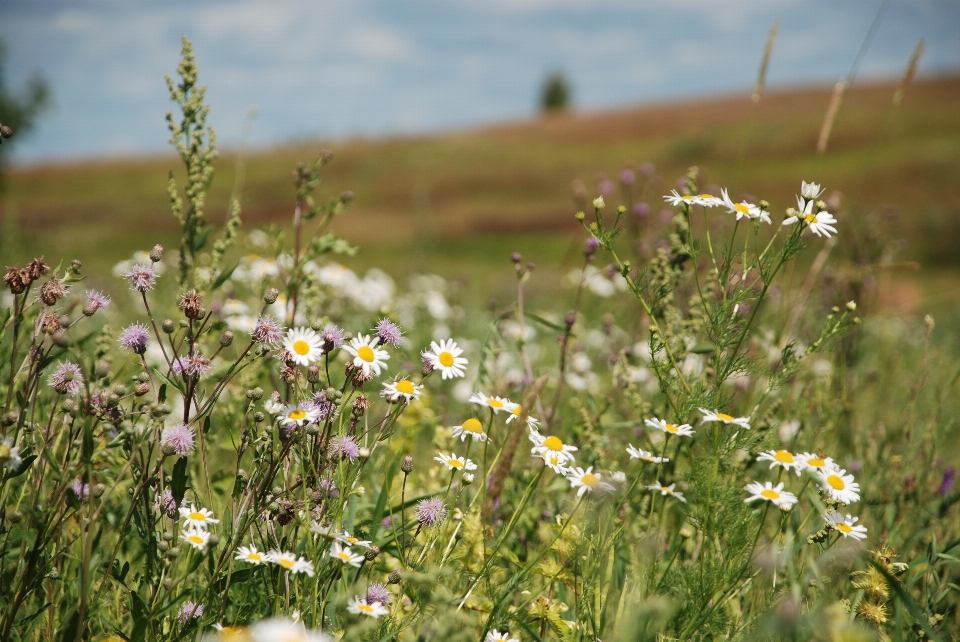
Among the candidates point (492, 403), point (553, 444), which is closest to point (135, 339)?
point (492, 403)

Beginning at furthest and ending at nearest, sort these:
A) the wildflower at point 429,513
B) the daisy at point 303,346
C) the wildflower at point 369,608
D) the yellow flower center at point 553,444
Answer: the yellow flower center at point 553,444
the wildflower at point 429,513
the daisy at point 303,346
the wildflower at point 369,608

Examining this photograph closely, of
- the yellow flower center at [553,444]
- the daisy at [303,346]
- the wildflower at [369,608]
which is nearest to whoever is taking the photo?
the wildflower at [369,608]

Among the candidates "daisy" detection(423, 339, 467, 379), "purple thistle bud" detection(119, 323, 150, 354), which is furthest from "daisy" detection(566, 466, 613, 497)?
"purple thistle bud" detection(119, 323, 150, 354)

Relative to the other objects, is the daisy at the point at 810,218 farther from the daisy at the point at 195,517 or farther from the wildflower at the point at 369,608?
the daisy at the point at 195,517

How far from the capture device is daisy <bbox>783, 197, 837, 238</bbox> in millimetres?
1297

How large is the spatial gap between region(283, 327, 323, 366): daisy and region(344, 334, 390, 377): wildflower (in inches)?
2.0

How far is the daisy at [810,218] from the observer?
130 cm

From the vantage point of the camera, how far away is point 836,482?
1.31m

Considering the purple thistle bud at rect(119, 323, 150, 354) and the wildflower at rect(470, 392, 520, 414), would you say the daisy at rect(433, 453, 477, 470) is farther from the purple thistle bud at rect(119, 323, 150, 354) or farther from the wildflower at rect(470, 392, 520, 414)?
the purple thistle bud at rect(119, 323, 150, 354)

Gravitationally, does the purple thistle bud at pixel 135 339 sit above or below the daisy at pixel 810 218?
below

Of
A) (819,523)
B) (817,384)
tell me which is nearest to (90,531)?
(819,523)

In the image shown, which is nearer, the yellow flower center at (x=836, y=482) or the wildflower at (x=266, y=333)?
the wildflower at (x=266, y=333)

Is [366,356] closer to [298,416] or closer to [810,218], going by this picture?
[298,416]

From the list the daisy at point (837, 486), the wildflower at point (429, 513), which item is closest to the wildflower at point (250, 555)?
the wildflower at point (429, 513)
